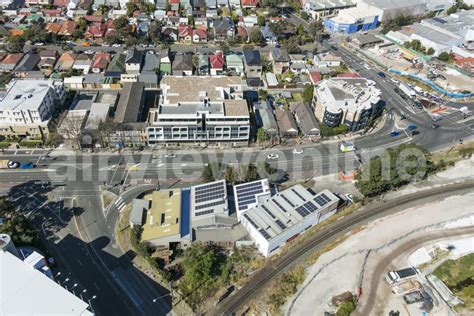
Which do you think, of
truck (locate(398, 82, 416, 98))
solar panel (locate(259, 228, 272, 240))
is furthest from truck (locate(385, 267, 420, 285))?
truck (locate(398, 82, 416, 98))

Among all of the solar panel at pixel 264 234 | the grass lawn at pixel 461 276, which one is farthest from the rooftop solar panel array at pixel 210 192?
the grass lawn at pixel 461 276

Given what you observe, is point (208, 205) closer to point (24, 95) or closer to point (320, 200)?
point (320, 200)

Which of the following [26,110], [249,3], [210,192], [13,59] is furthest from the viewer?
[249,3]

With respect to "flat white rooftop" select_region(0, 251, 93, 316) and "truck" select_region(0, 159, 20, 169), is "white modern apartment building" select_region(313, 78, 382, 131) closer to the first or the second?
"flat white rooftop" select_region(0, 251, 93, 316)

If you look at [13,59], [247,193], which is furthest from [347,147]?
[13,59]

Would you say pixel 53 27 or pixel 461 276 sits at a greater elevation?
pixel 53 27

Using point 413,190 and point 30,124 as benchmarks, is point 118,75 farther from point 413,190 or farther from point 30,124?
point 413,190

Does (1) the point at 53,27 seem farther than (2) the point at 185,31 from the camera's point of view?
No
